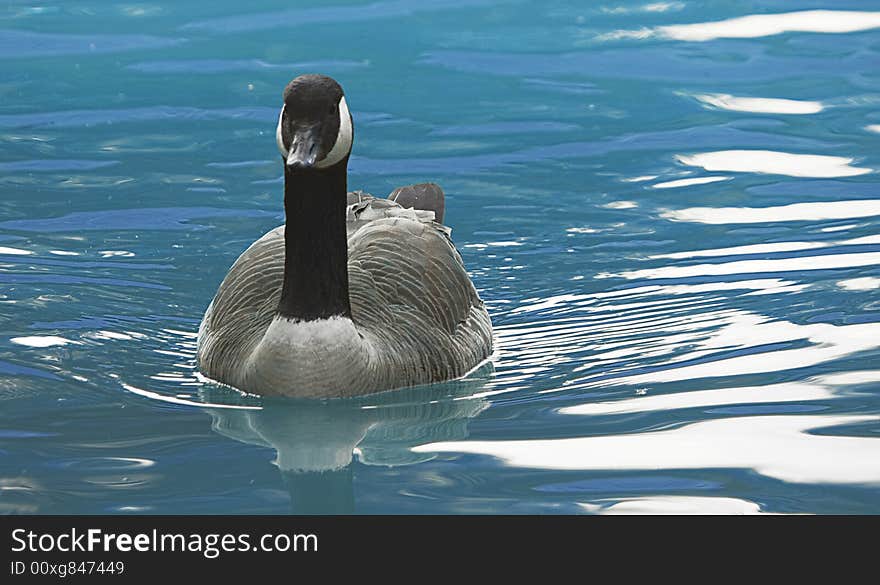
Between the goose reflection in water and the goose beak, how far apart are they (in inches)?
48.5

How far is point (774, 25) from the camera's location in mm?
19500

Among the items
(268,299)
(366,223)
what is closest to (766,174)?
(366,223)

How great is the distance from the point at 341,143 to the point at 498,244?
3963 millimetres

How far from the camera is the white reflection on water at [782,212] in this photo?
12.0m

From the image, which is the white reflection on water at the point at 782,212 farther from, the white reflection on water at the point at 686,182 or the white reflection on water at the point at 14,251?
the white reflection on water at the point at 14,251

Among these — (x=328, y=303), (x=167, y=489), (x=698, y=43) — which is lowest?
(x=167, y=489)

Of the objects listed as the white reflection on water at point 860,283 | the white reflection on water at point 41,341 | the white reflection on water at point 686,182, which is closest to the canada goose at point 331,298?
the white reflection on water at point 41,341

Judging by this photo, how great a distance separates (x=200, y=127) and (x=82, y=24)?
526 centimetres

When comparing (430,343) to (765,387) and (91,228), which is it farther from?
(91,228)

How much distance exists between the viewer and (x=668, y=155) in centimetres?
1441

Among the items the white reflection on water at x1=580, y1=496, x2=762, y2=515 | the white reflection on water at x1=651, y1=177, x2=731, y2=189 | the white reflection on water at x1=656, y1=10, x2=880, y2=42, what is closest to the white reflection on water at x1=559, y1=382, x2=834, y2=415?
the white reflection on water at x1=580, y1=496, x2=762, y2=515

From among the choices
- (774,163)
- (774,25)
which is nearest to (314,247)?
(774,163)

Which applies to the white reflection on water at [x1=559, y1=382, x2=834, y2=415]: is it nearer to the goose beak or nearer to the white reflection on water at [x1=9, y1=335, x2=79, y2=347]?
the goose beak

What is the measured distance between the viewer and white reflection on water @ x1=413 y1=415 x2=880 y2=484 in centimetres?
677
